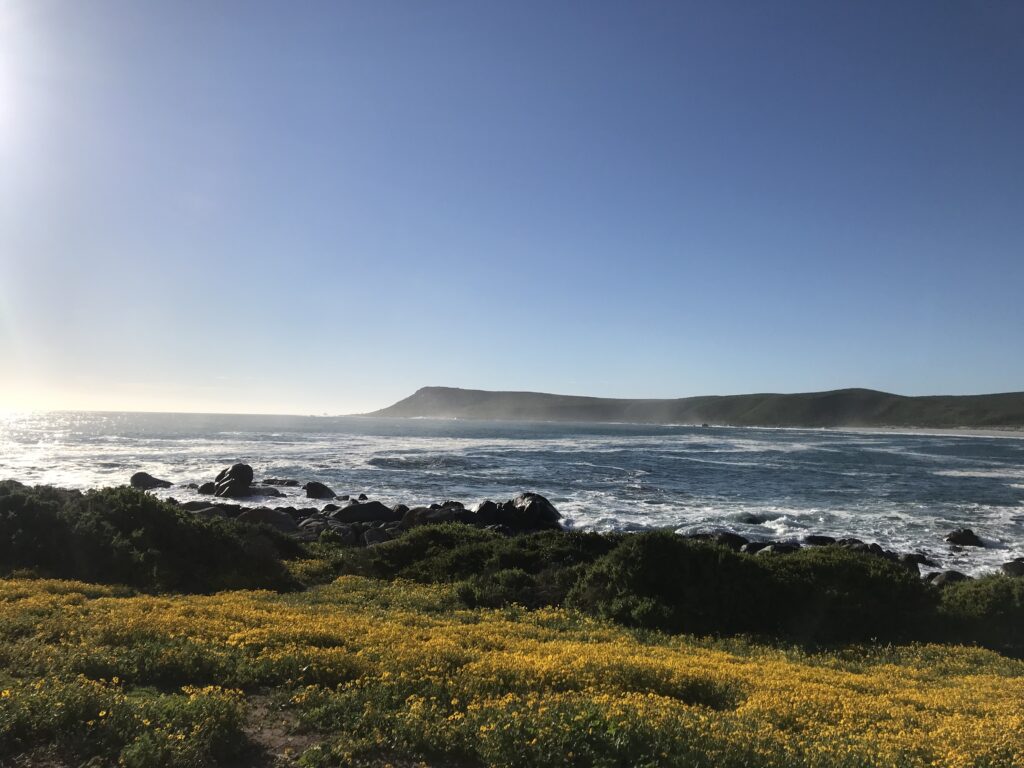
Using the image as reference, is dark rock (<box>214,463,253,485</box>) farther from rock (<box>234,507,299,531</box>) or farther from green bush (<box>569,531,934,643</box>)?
green bush (<box>569,531,934,643</box>)

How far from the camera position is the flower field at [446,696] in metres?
6.11

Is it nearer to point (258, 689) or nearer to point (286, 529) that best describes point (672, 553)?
point (258, 689)

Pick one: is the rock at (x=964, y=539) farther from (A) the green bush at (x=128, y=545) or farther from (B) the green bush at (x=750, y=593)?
(A) the green bush at (x=128, y=545)

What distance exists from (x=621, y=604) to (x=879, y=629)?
584 centimetres

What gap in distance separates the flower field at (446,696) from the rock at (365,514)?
19.4m

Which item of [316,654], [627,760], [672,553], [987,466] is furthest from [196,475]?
[987,466]

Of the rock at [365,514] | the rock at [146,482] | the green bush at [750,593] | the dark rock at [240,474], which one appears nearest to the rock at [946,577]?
the green bush at [750,593]

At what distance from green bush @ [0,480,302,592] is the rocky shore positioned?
5.39m

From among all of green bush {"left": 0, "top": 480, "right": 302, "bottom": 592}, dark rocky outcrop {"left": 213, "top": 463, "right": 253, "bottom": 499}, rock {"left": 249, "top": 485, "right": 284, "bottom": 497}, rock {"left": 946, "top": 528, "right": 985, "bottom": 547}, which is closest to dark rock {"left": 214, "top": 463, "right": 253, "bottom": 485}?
dark rocky outcrop {"left": 213, "top": 463, "right": 253, "bottom": 499}

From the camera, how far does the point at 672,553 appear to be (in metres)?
16.8

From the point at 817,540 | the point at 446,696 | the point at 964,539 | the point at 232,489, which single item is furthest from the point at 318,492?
the point at 446,696

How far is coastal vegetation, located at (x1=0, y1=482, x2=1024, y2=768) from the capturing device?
20.6 ft

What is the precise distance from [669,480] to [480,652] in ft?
140

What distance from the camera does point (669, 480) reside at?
1991 inches
